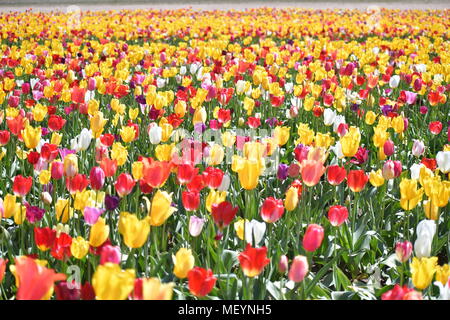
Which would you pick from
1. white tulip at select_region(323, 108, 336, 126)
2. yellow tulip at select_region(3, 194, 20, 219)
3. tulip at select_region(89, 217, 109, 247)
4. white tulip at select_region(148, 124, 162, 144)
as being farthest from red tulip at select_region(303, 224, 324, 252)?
white tulip at select_region(323, 108, 336, 126)

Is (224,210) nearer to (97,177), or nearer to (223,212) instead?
(223,212)

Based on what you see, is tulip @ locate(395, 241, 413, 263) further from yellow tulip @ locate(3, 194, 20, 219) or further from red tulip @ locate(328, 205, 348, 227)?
yellow tulip @ locate(3, 194, 20, 219)

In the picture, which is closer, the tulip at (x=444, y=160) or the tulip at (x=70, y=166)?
the tulip at (x=70, y=166)

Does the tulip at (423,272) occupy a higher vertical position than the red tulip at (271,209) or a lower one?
lower

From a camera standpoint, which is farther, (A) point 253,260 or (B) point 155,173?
(B) point 155,173

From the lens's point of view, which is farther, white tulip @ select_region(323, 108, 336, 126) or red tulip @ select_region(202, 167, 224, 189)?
white tulip @ select_region(323, 108, 336, 126)

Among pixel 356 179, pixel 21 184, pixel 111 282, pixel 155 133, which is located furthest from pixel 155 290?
pixel 155 133

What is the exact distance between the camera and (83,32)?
32.9 ft

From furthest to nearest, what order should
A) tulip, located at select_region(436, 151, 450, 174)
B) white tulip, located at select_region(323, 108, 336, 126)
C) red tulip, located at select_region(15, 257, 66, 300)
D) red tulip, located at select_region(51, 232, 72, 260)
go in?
white tulip, located at select_region(323, 108, 336, 126), tulip, located at select_region(436, 151, 450, 174), red tulip, located at select_region(51, 232, 72, 260), red tulip, located at select_region(15, 257, 66, 300)

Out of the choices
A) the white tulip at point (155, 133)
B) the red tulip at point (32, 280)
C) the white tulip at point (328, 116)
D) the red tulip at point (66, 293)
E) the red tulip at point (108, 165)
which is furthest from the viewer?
the white tulip at point (328, 116)

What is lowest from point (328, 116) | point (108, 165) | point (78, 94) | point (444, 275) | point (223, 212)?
point (444, 275)

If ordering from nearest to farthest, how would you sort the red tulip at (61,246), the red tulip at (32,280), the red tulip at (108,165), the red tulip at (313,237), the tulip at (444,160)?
the red tulip at (32,280), the red tulip at (313,237), the red tulip at (61,246), the red tulip at (108,165), the tulip at (444,160)

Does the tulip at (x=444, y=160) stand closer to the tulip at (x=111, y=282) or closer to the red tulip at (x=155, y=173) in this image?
the red tulip at (x=155, y=173)

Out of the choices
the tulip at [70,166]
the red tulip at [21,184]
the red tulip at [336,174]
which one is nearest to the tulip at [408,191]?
the red tulip at [336,174]
